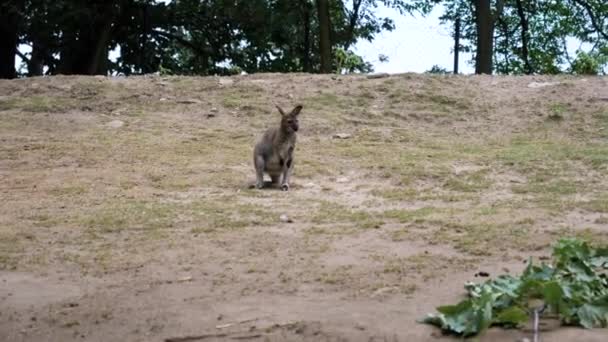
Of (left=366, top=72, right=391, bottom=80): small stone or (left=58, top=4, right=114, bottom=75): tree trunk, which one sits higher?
(left=58, top=4, right=114, bottom=75): tree trunk

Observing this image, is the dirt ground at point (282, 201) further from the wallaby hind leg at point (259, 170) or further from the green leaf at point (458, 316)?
the wallaby hind leg at point (259, 170)

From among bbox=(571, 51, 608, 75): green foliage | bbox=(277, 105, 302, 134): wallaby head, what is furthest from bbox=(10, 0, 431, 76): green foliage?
bbox=(277, 105, 302, 134): wallaby head

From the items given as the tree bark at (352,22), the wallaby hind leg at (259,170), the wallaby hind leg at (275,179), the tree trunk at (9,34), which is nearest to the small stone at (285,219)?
the wallaby hind leg at (259,170)

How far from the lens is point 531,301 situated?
5.69 metres

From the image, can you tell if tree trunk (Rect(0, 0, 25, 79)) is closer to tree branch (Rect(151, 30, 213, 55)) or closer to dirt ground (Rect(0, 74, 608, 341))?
tree branch (Rect(151, 30, 213, 55))

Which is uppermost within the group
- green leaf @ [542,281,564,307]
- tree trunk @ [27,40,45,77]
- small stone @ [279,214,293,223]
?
tree trunk @ [27,40,45,77]

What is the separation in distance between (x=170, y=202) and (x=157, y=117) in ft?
17.0

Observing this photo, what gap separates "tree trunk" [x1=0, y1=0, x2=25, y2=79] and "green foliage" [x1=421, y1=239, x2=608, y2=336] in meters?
18.5

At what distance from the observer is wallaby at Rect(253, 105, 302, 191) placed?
37.4 feet

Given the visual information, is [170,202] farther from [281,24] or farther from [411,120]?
[281,24]

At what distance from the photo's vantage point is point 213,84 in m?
16.8

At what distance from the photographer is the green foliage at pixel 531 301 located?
531 cm

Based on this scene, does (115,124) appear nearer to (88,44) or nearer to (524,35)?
(88,44)

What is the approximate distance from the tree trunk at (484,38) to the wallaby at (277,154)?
438 inches
